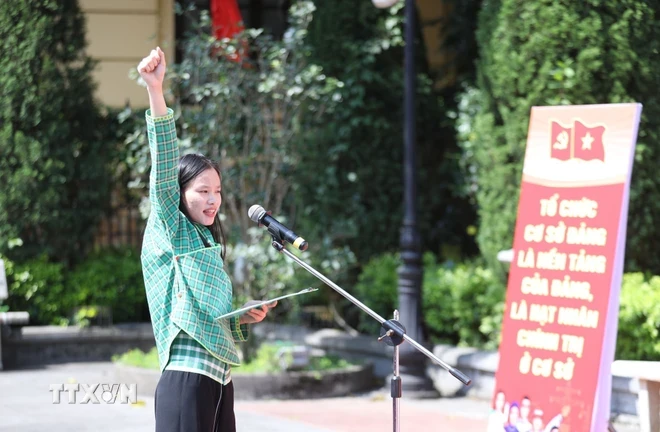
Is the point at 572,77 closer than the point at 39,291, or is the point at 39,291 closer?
the point at 572,77

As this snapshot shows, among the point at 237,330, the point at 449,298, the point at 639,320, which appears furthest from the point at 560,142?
the point at 449,298

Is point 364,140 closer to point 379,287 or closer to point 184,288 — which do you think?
point 379,287

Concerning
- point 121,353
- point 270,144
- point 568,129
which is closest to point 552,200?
point 568,129

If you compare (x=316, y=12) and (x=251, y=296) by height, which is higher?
(x=316, y=12)

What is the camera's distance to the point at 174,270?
3699 mm

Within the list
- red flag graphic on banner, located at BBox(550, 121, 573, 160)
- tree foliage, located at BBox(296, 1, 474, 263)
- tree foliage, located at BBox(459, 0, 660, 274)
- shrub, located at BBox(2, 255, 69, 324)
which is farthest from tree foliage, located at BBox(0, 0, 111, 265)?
red flag graphic on banner, located at BBox(550, 121, 573, 160)

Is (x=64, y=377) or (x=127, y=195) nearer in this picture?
(x=64, y=377)

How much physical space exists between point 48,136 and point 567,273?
276 inches

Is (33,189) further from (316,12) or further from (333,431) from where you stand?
(333,431)

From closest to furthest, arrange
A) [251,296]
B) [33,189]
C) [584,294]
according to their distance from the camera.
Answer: [584,294], [251,296], [33,189]

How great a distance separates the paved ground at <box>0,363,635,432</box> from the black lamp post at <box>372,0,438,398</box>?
21 cm

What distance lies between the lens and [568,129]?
5.75m

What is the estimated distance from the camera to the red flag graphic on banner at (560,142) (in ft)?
18.9

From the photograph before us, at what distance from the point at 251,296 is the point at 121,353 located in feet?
8.19
